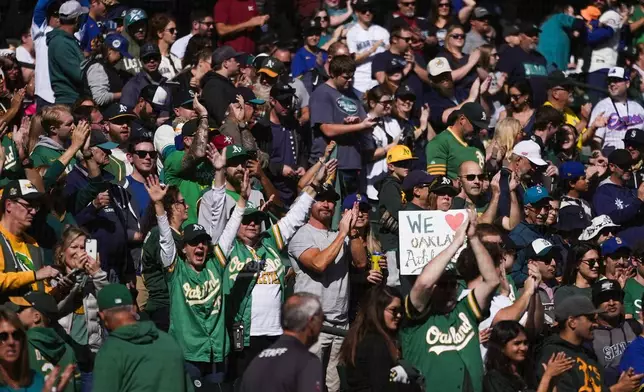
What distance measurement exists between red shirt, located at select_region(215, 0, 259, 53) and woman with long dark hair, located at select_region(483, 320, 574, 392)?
916 centimetres

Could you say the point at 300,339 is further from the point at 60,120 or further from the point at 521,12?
the point at 521,12

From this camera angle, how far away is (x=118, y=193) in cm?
1360

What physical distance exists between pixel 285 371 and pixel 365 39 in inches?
426

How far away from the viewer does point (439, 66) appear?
17891 mm

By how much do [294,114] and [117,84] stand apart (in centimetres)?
211

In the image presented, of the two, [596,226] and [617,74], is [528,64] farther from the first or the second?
[596,226]

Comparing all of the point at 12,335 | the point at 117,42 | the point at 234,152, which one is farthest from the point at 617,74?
the point at 12,335

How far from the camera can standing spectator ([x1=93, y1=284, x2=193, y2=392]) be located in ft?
31.6

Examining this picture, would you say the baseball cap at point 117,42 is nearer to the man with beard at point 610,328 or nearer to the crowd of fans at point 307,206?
the crowd of fans at point 307,206

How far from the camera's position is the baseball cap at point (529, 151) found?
15727 mm

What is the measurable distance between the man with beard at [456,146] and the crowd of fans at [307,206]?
0.03m


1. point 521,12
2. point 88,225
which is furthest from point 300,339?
point 521,12

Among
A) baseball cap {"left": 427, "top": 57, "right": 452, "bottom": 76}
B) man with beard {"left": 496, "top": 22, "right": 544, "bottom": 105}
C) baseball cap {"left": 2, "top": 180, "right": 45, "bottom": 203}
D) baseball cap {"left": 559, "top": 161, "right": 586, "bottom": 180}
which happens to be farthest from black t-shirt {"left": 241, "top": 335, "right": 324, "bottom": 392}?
man with beard {"left": 496, "top": 22, "right": 544, "bottom": 105}

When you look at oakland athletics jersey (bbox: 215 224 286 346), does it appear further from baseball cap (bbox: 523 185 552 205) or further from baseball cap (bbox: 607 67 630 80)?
baseball cap (bbox: 607 67 630 80)
